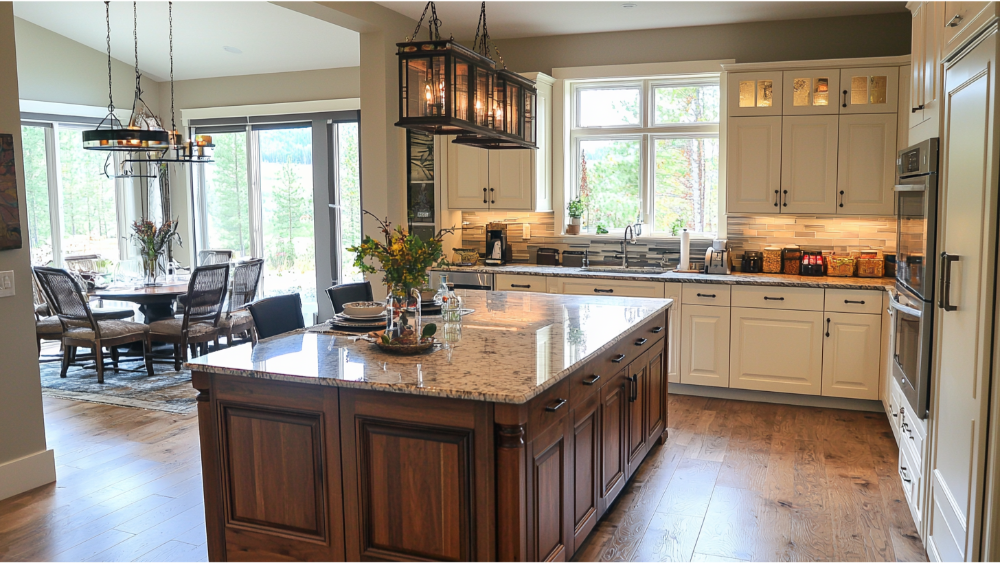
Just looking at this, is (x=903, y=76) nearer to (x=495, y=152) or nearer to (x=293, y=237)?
(x=495, y=152)

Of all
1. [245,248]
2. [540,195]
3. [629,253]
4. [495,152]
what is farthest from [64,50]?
[629,253]

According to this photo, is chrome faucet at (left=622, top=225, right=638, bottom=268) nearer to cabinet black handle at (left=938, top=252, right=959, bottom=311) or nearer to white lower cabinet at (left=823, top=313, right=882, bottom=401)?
white lower cabinet at (left=823, top=313, right=882, bottom=401)

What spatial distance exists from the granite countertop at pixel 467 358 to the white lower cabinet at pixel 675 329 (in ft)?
5.59

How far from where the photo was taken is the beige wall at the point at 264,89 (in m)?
7.57

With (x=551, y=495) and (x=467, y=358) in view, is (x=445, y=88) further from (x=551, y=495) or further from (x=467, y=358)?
(x=551, y=495)

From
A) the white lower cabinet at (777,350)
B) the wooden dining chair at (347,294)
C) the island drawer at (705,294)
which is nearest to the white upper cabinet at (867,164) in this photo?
the white lower cabinet at (777,350)

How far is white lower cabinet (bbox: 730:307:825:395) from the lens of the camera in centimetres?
521

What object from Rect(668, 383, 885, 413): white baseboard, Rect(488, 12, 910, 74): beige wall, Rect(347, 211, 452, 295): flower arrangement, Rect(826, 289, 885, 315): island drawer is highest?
Rect(488, 12, 910, 74): beige wall

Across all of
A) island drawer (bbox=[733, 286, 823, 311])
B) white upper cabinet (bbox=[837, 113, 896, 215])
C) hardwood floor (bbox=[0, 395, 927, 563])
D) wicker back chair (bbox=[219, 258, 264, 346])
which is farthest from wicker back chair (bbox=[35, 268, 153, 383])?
white upper cabinet (bbox=[837, 113, 896, 215])

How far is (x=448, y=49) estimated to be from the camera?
283 cm

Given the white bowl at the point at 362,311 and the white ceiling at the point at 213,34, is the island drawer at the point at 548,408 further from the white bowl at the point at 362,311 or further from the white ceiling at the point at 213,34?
the white ceiling at the point at 213,34

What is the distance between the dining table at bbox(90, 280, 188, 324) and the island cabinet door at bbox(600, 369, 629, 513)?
444 centimetres

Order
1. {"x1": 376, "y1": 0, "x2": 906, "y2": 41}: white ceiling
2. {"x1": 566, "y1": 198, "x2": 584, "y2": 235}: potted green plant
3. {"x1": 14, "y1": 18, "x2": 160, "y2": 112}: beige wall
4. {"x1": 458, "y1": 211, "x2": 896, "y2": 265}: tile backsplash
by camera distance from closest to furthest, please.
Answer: {"x1": 376, "y1": 0, "x2": 906, "y2": 41}: white ceiling < {"x1": 458, "y1": 211, "x2": 896, "y2": 265}: tile backsplash < {"x1": 566, "y1": 198, "x2": 584, "y2": 235}: potted green plant < {"x1": 14, "y1": 18, "x2": 160, "y2": 112}: beige wall

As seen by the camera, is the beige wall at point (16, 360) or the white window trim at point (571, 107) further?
the white window trim at point (571, 107)
